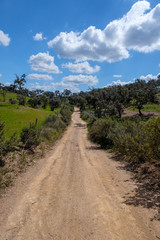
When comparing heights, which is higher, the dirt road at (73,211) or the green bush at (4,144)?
the green bush at (4,144)

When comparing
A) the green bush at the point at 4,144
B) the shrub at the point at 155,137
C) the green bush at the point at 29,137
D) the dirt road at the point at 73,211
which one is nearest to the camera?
the dirt road at the point at 73,211

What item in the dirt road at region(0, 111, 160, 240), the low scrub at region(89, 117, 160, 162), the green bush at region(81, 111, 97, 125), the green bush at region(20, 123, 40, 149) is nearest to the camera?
the dirt road at region(0, 111, 160, 240)

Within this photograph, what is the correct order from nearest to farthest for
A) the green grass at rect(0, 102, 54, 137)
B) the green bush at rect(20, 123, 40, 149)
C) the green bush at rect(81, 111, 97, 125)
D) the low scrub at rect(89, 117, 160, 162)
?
the low scrub at rect(89, 117, 160, 162) < the green bush at rect(20, 123, 40, 149) < the green grass at rect(0, 102, 54, 137) < the green bush at rect(81, 111, 97, 125)

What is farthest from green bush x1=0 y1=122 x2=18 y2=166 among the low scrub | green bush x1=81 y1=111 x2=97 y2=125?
green bush x1=81 y1=111 x2=97 y2=125

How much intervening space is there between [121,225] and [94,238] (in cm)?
94

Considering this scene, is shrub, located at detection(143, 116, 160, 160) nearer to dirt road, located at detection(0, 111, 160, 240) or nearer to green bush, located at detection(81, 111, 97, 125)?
dirt road, located at detection(0, 111, 160, 240)

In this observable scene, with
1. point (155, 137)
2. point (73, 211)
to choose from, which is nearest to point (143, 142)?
point (155, 137)

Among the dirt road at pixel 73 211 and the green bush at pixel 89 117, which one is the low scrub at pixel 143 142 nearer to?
the dirt road at pixel 73 211

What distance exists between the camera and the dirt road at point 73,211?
12.7ft

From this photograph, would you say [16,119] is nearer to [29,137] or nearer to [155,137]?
[29,137]

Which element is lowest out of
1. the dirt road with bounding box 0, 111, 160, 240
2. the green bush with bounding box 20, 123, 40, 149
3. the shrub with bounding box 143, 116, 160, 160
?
the dirt road with bounding box 0, 111, 160, 240

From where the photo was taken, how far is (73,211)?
4809 millimetres

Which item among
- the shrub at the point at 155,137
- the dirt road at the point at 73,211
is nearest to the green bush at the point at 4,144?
the dirt road at the point at 73,211

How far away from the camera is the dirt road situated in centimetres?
387
